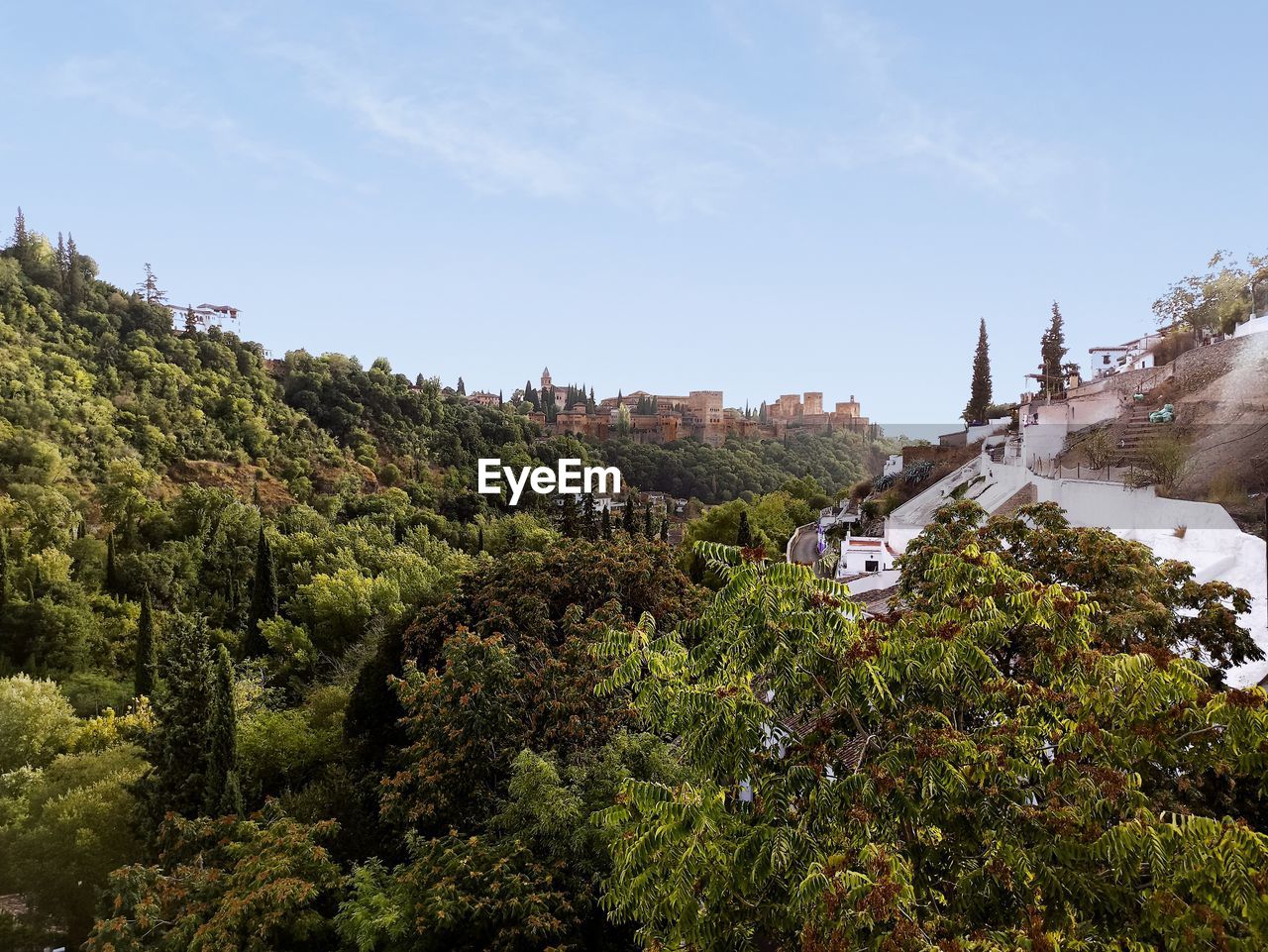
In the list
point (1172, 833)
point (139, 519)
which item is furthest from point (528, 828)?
point (139, 519)

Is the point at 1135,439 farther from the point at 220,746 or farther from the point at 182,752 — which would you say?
the point at 182,752

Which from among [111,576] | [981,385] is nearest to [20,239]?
[111,576]

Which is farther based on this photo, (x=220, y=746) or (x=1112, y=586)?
(x=220, y=746)

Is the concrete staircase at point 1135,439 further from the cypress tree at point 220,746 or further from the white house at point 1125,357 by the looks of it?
the cypress tree at point 220,746

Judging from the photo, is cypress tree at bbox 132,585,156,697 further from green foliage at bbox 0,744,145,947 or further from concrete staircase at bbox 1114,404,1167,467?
concrete staircase at bbox 1114,404,1167,467

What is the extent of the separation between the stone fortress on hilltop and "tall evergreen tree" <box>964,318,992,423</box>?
2127 inches

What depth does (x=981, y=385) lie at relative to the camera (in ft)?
129

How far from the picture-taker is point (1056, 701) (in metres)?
4.48

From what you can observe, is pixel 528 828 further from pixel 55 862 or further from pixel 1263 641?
pixel 55 862

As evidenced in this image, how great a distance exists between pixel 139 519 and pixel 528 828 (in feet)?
115

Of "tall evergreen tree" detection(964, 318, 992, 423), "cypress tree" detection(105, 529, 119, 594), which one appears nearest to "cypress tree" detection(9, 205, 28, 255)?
"cypress tree" detection(105, 529, 119, 594)

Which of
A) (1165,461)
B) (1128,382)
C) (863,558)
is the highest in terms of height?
(1128,382)

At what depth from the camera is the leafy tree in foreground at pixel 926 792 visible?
322cm

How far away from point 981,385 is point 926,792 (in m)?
40.1
